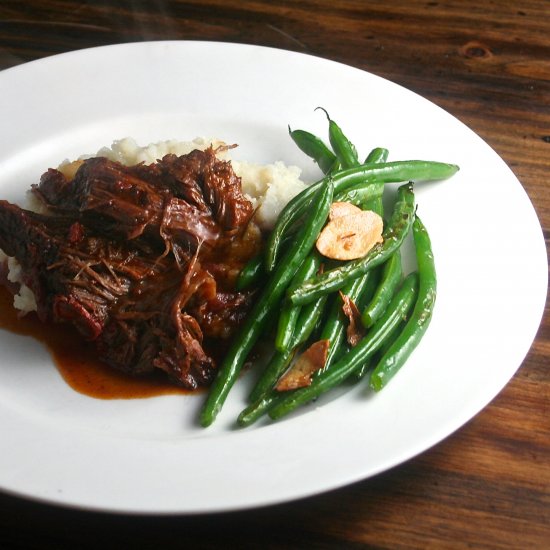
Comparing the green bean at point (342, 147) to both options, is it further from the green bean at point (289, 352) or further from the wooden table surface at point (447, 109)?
the wooden table surface at point (447, 109)

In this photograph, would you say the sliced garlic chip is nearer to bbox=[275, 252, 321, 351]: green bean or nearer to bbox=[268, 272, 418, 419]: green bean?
bbox=[275, 252, 321, 351]: green bean

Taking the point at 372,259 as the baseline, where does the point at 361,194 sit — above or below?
above

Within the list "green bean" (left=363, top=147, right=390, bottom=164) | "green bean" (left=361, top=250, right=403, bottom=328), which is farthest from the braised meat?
"green bean" (left=363, top=147, right=390, bottom=164)

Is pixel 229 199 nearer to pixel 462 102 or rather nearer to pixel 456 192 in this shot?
pixel 456 192

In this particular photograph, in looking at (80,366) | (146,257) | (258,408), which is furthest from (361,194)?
(80,366)

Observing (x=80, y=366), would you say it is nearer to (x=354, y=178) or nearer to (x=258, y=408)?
(x=258, y=408)

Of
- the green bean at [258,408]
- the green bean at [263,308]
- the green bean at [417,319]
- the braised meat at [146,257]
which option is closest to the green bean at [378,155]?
the green bean at [417,319]
